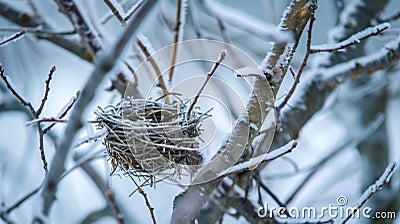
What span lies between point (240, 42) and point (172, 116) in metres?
1.93

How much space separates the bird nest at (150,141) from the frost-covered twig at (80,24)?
382mm

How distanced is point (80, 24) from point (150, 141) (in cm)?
55

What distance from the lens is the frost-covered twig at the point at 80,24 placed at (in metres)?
1.44

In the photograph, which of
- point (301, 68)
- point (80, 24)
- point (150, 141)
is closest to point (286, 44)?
point (301, 68)

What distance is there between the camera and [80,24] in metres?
1.53

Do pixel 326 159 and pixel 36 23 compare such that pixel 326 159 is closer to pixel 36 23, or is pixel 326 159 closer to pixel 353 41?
pixel 353 41

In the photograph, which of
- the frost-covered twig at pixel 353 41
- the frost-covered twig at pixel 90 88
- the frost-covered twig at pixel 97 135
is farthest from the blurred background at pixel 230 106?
the frost-covered twig at pixel 90 88

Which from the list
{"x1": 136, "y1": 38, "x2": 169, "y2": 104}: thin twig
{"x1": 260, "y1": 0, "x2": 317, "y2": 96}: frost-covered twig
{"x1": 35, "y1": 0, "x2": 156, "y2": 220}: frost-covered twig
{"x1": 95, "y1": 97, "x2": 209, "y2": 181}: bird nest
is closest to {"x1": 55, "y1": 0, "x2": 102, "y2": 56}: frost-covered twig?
{"x1": 136, "y1": 38, "x2": 169, "y2": 104}: thin twig

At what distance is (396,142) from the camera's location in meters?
3.49

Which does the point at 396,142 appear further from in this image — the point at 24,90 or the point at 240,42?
the point at 24,90

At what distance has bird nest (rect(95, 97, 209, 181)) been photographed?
3.84 ft

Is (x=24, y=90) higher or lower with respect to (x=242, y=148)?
higher

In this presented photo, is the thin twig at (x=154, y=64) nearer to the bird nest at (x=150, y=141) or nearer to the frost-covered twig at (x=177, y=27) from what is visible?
the frost-covered twig at (x=177, y=27)

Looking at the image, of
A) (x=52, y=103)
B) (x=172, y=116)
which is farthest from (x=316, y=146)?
(x=172, y=116)
